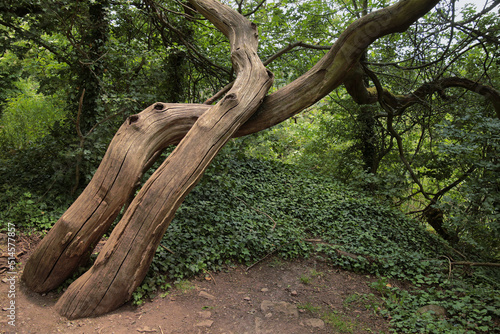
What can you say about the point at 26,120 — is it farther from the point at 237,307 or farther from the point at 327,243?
the point at 327,243

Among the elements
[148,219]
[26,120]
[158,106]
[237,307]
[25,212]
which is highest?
[158,106]

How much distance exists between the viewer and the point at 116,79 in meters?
5.34

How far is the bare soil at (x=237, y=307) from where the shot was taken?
8.96ft

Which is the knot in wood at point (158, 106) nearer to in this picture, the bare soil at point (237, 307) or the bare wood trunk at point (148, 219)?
the bare wood trunk at point (148, 219)

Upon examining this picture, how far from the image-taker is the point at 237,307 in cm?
335

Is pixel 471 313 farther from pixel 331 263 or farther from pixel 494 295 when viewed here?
pixel 331 263

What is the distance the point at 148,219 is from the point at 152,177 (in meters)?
0.40

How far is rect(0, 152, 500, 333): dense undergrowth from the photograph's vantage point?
348 cm

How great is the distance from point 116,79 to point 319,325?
15.5 ft

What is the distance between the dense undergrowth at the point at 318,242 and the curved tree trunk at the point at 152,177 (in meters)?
0.45

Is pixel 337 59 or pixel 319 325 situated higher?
pixel 337 59

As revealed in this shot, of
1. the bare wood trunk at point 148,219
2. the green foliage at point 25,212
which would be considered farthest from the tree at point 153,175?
the green foliage at point 25,212

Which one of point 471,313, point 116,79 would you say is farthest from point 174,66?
point 471,313

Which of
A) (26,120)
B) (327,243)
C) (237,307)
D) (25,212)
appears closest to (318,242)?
(327,243)
